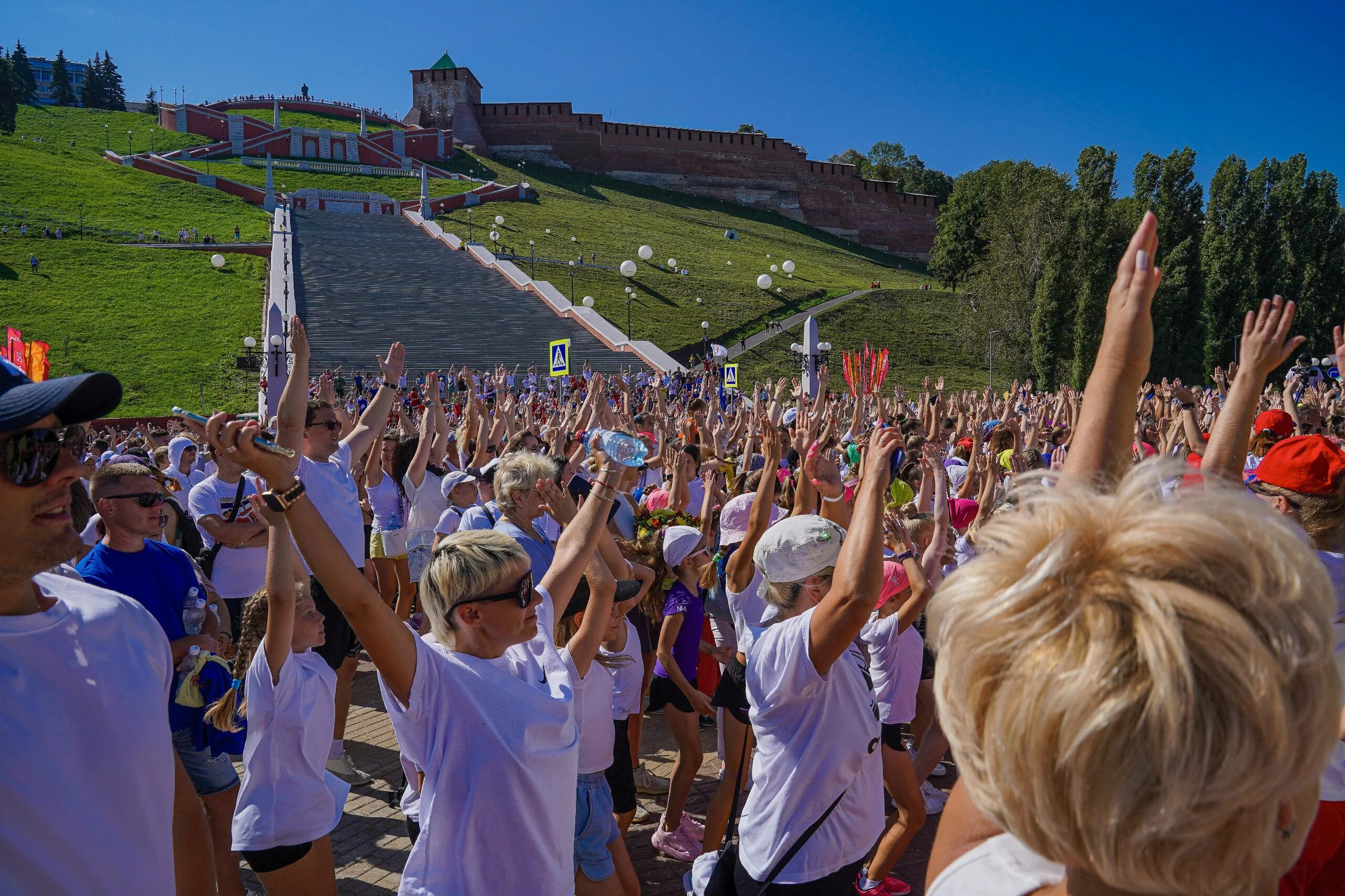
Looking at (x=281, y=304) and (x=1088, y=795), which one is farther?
(x=281, y=304)

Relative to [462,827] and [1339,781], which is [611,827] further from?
[1339,781]

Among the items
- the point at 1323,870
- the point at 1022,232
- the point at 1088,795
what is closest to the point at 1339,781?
the point at 1323,870

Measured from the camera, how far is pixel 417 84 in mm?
81812

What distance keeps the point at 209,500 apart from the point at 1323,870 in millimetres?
5683

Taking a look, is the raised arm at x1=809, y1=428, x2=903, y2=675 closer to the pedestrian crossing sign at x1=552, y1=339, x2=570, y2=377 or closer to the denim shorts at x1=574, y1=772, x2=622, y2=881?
the denim shorts at x1=574, y1=772, x2=622, y2=881

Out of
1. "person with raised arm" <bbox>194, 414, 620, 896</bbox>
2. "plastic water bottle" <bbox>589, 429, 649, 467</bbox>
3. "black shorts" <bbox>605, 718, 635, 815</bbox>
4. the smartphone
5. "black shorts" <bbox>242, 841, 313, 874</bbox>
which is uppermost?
the smartphone

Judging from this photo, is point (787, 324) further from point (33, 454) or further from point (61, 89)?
point (61, 89)

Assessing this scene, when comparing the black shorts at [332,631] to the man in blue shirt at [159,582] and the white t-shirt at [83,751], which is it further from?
the white t-shirt at [83,751]

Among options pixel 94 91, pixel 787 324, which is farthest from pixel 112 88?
pixel 787 324

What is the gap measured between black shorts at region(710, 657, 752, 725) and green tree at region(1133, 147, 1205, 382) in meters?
32.5

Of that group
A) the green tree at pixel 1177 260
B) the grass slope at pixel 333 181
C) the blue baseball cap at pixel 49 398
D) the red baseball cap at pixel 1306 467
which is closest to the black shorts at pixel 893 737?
the red baseball cap at pixel 1306 467

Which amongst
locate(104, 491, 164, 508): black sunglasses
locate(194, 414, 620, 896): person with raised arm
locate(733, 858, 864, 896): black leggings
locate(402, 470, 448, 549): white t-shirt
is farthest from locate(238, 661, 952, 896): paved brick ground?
locate(194, 414, 620, 896): person with raised arm

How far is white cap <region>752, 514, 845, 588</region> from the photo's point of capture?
290 cm

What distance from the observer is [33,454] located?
182cm
